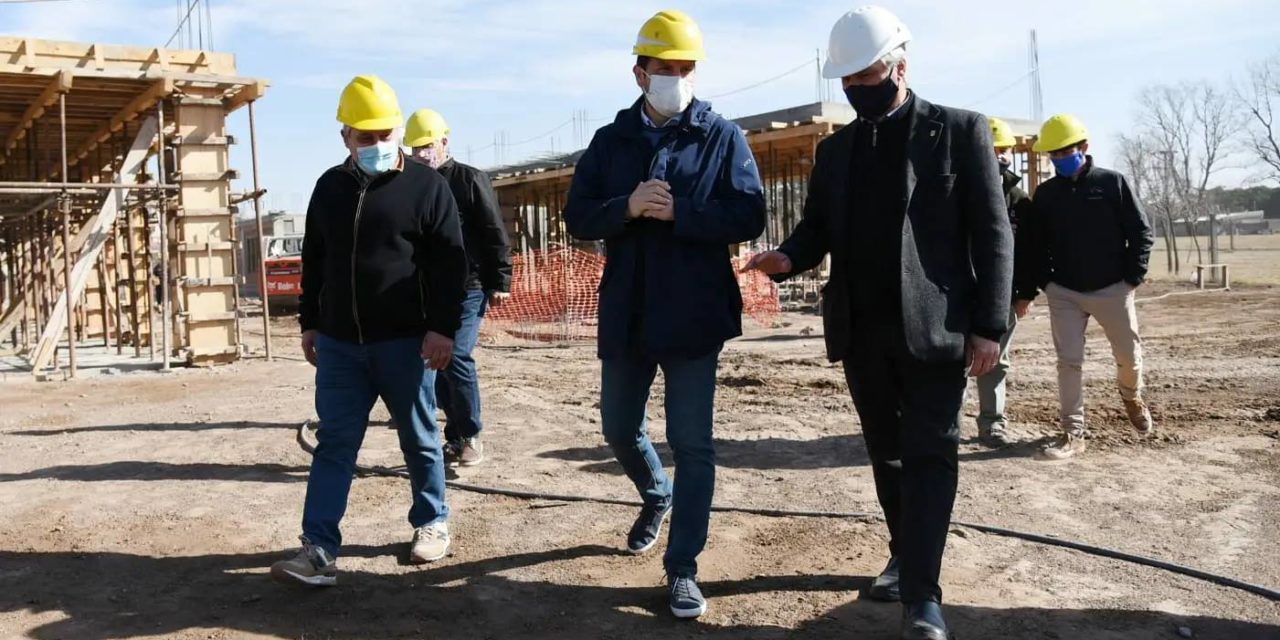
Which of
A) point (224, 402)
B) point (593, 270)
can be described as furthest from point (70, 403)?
point (593, 270)

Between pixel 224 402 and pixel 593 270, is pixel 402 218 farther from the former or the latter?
pixel 593 270

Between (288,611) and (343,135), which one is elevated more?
(343,135)

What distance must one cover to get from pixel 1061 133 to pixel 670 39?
355 centimetres

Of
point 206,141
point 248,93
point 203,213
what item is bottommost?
point 203,213

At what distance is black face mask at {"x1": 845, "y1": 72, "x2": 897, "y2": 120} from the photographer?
12.1ft

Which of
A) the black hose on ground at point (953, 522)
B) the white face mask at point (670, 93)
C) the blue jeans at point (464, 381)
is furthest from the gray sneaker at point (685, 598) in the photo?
the blue jeans at point (464, 381)

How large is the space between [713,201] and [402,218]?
127cm

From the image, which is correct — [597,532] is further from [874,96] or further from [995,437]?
[995,437]

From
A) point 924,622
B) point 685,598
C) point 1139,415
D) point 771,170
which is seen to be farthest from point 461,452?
point 771,170

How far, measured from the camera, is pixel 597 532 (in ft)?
16.6

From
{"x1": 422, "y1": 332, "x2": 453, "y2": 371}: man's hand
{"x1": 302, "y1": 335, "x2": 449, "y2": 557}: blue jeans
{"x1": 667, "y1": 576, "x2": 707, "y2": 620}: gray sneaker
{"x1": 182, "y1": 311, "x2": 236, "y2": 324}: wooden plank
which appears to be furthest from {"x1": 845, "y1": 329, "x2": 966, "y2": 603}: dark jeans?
{"x1": 182, "y1": 311, "x2": 236, "y2": 324}: wooden plank

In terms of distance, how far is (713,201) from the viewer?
3926 mm

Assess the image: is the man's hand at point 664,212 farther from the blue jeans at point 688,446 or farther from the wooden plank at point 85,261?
the wooden plank at point 85,261

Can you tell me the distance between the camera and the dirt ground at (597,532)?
3.92 m
